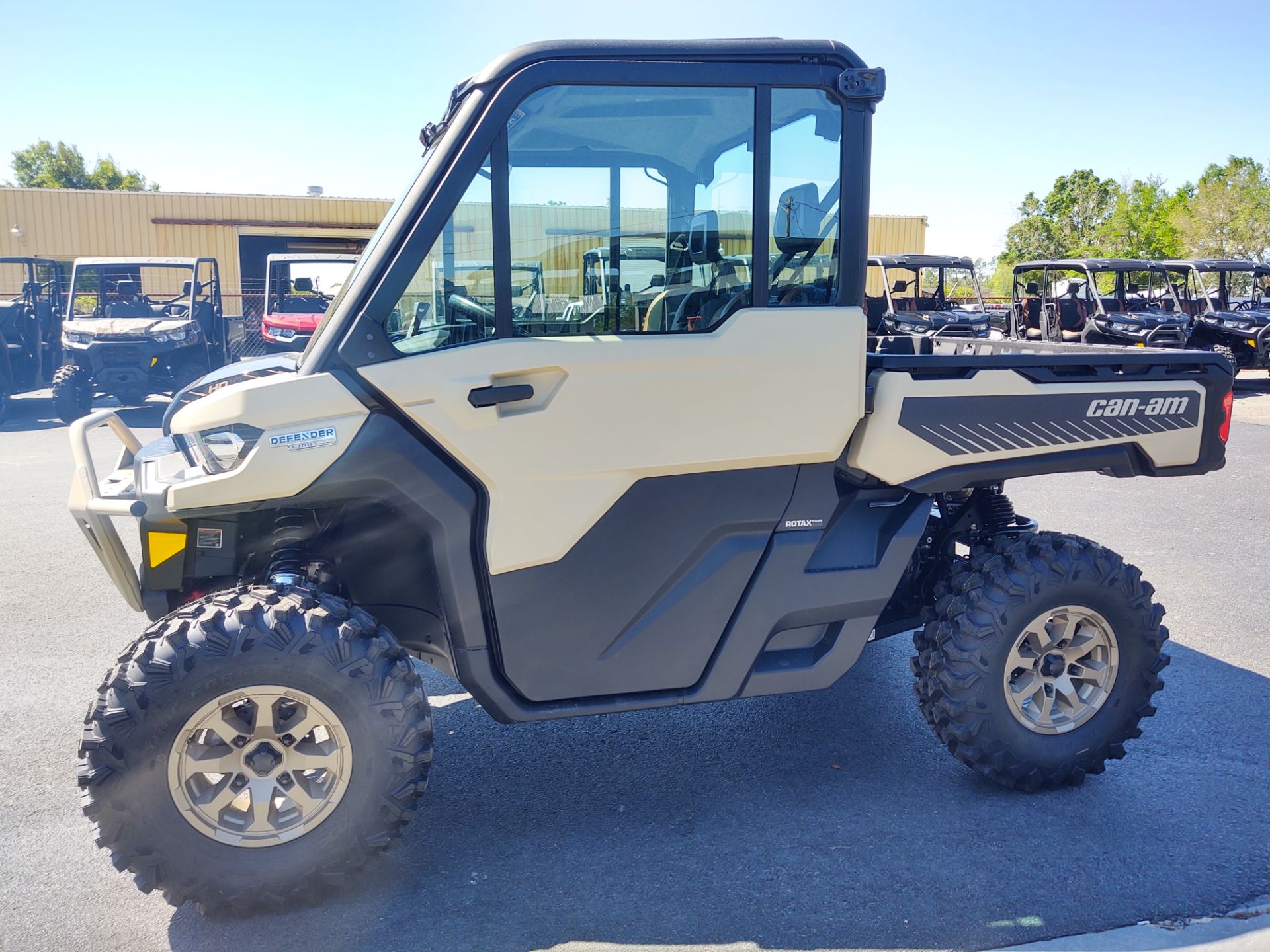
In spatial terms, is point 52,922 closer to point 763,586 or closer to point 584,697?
point 584,697

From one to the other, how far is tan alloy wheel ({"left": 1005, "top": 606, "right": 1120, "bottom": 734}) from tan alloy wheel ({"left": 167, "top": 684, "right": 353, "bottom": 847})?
2363 millimetres

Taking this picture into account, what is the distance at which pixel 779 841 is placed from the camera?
10.6ft

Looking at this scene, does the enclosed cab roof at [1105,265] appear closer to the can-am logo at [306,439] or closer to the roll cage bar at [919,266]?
the roll cage bar at [919,266]

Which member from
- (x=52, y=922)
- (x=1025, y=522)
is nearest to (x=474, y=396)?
(x=52, y=922)

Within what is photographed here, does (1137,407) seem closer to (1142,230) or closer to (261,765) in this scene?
(261,765)

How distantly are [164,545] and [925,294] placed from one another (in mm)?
16585

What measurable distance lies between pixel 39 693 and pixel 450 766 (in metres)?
2.07

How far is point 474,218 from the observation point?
291cm

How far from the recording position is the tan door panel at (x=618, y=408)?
287cm

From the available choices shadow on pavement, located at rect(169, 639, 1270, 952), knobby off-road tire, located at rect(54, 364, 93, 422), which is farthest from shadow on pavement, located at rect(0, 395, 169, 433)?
shadow on pavement, located at rect(169, 639, 1270, 952)

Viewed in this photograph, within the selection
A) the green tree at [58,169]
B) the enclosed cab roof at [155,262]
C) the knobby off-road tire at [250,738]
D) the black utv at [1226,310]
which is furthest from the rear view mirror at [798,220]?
the green tree at [58,169]

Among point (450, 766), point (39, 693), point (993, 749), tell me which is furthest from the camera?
point (39, 693)

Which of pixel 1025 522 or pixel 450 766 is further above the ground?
pixel 1025 522

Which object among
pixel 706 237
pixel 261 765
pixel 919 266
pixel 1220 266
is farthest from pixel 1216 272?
pixel 261 765
